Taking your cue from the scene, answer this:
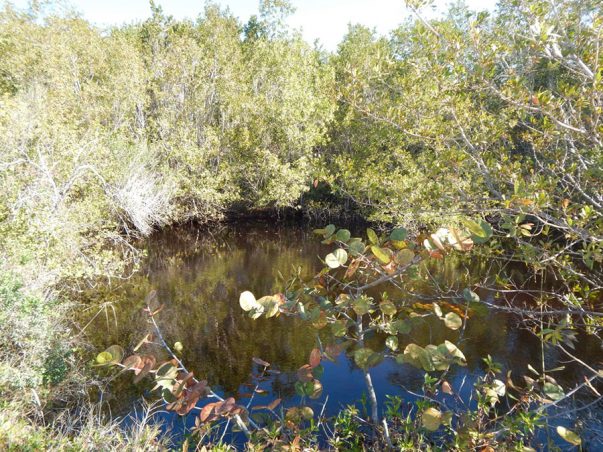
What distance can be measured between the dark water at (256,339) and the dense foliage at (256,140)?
84 centimetres

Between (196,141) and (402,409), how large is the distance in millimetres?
15253

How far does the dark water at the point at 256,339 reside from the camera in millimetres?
7047

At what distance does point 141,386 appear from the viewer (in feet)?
23.3

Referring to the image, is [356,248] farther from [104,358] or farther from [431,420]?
[104,358]

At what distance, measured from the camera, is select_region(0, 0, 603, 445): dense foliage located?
363 centimetres

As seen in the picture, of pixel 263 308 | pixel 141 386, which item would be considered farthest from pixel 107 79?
pixel 263 308

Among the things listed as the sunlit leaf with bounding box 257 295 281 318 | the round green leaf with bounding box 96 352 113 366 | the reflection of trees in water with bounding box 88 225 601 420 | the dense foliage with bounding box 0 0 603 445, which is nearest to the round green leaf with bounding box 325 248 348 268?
the dense foliage with bounding box 0 0 603 445

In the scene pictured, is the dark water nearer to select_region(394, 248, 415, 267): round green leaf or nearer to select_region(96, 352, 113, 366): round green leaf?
select_region(394, 248, 415, 267): round green leaf

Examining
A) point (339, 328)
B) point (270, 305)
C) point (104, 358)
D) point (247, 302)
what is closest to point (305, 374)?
point (339, 328)

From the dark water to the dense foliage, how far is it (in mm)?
844

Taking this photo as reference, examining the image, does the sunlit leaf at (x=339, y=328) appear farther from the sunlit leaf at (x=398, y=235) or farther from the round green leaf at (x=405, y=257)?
the sunlit leaf at (x=398, y=235)

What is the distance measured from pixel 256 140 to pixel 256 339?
1123cm

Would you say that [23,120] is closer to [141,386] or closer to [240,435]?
[141,386]

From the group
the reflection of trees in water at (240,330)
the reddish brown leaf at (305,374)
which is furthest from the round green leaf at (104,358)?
the reflection of trees in water at (240,330)
